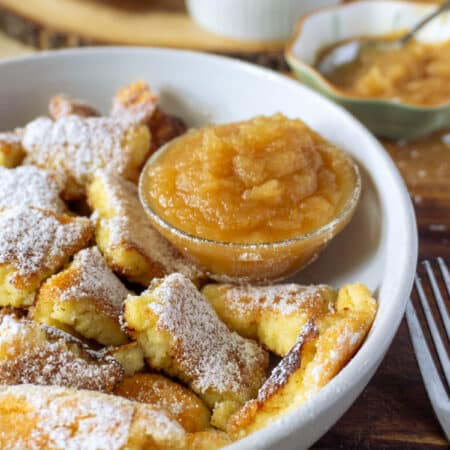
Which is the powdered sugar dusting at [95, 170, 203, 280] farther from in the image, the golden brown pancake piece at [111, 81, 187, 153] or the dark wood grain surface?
the dark wood grain surface

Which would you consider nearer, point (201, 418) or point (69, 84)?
point (201, 418)

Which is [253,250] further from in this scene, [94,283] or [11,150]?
[11,150]

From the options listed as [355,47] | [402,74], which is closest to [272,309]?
[402,74]

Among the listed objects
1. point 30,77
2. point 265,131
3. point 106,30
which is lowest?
point 106,30

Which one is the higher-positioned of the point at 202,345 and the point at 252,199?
the point at 252,199

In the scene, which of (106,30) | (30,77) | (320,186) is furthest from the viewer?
(106,30)

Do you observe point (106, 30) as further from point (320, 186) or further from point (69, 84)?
point (320, 186)

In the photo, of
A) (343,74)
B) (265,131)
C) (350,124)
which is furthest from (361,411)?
(343,74)
